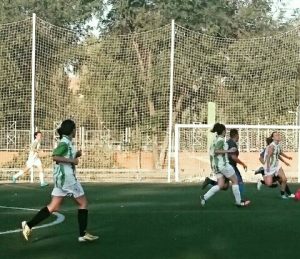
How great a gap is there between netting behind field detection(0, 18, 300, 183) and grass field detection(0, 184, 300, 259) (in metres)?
12.8

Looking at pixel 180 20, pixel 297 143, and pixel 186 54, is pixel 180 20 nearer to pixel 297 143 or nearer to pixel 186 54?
pixel 186 54

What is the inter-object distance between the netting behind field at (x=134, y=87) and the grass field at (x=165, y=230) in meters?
12.8

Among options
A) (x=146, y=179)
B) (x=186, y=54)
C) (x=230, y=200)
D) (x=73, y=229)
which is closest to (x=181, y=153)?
(x=146, y=179)

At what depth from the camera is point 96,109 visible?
110 ft

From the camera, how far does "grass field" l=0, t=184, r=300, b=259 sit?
9.31 metres

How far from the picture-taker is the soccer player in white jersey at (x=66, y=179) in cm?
1048

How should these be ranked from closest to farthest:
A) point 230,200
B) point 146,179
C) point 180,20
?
point 230,200 < point 146,179 < point 180,20

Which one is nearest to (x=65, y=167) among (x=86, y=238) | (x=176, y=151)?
(x=86, y=238)

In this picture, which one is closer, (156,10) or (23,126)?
(23,126)

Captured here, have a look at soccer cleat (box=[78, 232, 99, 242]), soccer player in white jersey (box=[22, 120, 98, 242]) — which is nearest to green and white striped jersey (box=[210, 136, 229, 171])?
soccer player in white jersey (box=[22, 120, 98, 242])

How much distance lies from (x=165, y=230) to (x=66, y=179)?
1.92m

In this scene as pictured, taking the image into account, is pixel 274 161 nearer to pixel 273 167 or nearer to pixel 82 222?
pixel 273 167

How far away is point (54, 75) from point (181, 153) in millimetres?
6724

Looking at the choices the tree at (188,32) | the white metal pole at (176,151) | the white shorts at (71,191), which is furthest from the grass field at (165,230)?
the tree at (188,32)
